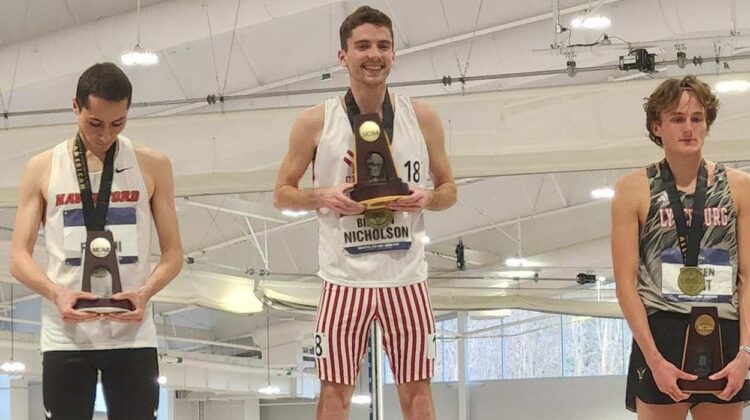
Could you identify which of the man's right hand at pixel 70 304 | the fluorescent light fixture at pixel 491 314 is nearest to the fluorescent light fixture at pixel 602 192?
the fluorescent light fixture at pixel 491 314

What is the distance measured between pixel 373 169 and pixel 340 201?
14 cm

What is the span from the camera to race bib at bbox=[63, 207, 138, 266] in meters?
Answer: 3.11

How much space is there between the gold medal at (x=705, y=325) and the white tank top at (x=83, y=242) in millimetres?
1512

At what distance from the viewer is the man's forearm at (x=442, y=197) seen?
3.34 metres

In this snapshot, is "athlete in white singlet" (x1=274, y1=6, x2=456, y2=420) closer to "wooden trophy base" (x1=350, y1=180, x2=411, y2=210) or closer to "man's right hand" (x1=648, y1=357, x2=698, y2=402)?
"wooden trophy base" (x1=350, y1=180, x2=411, y2=210)

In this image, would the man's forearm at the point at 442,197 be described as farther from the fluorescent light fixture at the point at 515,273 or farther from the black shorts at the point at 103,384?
the fluorescent light fixture at the point at 515,273

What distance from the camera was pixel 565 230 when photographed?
20.3 meters

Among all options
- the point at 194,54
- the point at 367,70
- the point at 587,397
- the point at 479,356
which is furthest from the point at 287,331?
the point at 367,70

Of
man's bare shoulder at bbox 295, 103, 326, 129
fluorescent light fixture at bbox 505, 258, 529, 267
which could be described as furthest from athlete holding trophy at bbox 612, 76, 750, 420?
fluorescent light fixture at bbox 505, 258, 529, 267

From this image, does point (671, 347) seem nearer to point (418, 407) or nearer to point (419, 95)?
point (418, 407)

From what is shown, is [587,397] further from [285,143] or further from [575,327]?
[285,143]

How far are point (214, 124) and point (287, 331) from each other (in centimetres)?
1616

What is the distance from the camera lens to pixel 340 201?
3.20 m

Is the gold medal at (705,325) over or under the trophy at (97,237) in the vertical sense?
under
